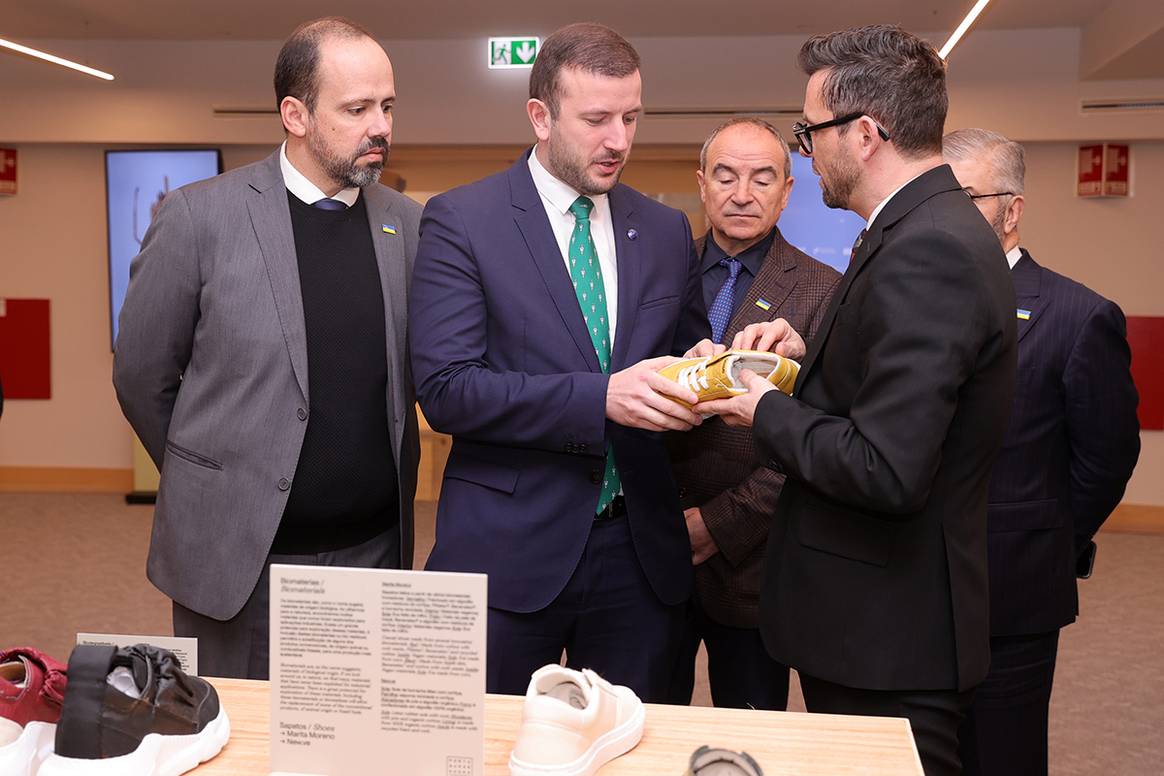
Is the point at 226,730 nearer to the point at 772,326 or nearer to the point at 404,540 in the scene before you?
the point at 404,540

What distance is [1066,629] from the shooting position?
17.7 ft

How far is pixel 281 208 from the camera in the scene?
229cm

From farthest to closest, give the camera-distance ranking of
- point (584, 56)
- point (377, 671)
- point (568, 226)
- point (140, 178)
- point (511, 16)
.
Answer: point (140, 178), point (511, 16), point (568, 226), point (584, 56), point (377, 671)

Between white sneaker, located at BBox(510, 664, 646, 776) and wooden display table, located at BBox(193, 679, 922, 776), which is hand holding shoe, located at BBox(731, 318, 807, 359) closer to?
wooden display table, located at BBox(193, 679, 922, 776)

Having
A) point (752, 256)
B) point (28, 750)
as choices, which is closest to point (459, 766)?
point (28, 750)

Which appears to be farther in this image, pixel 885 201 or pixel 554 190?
pixel 554 190

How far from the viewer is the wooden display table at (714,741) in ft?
4.56

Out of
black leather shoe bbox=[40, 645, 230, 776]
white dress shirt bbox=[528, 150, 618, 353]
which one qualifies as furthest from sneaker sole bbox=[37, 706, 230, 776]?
white dress shirt bbox=[528, 150, 618, 353]

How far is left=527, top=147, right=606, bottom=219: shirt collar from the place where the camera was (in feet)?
7.13

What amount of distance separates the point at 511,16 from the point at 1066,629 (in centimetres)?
533

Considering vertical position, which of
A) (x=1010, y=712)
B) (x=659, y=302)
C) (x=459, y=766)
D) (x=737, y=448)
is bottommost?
(x=1010, y=712)

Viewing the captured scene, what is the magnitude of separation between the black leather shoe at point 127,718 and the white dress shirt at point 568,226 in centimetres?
109

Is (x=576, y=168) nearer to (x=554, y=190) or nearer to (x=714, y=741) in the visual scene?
(x=554, y=190)

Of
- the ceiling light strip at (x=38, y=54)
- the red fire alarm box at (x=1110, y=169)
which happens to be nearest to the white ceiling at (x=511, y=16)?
the ceiling light strip at (x=38, y=54)
